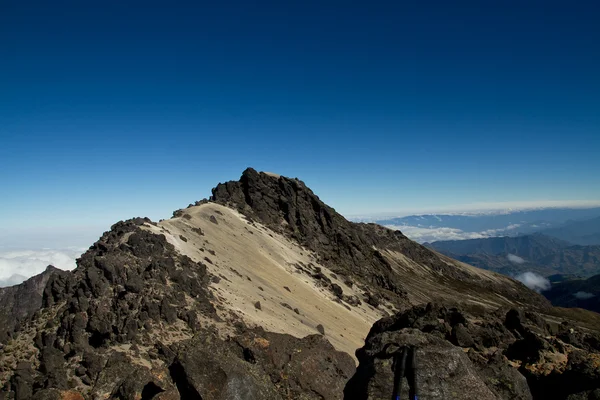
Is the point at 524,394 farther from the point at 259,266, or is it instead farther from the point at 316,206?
the point at 316,206

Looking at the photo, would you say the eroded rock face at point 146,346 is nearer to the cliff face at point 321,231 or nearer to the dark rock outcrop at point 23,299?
the dark rock outcrop at point 23,299

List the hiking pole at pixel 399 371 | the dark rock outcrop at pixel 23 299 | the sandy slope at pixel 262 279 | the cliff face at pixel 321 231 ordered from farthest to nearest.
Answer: the cliff face at pixel 321 231 → the sandy slope at pixel 262 279 → the dark rock outcrop at pixel 23 299 → the hiking pole at pixel 399 371

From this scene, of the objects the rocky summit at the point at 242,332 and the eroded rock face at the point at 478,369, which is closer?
the eroded rock face at the point at 478,369

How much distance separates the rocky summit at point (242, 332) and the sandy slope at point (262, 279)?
0.40 meters

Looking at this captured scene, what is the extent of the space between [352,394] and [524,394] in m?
6.72

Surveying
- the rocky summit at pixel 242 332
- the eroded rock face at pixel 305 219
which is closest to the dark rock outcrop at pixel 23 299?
the rocky summit at pixel 242 332

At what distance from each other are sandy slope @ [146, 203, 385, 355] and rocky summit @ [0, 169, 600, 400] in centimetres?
40

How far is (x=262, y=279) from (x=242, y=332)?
103ft

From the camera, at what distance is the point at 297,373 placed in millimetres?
20062

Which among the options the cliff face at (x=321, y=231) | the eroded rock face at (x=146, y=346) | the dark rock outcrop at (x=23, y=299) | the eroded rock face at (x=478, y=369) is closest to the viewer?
the eroded rock face at (x=478, y=369)

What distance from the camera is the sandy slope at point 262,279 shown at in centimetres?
5673

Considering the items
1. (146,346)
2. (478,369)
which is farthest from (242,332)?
(478,369)

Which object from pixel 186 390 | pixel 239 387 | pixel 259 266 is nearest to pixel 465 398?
pixel 239 387

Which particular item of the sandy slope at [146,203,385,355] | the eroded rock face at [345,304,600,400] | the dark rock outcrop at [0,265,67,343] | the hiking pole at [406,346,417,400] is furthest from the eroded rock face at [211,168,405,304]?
the hiking pole at [406,346,417,400]
